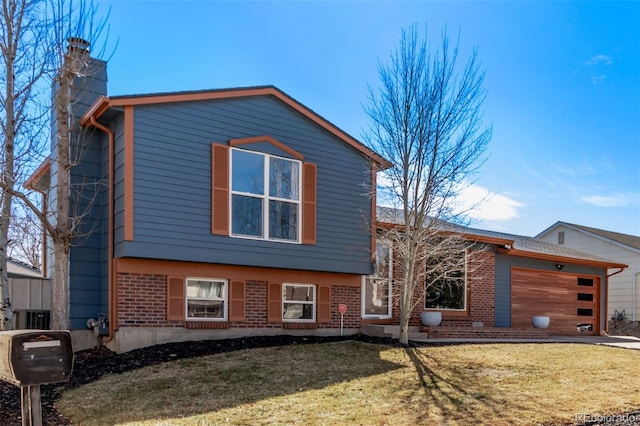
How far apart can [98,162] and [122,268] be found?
2715 mm

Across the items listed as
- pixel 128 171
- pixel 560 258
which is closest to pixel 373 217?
pixel 128 171

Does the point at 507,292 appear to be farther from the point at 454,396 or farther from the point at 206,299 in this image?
the point at 454,396

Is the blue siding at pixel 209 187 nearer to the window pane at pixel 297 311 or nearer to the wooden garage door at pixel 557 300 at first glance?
the window pane at pixel 297 311

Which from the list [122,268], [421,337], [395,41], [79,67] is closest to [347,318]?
[421,337]

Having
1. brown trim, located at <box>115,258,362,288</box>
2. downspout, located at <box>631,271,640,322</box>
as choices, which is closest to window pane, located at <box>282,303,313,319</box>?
brown trim, located at <box>115,258,362,288</box>

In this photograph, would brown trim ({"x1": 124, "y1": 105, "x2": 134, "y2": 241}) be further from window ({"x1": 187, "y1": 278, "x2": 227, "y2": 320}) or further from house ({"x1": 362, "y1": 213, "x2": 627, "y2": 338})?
house ({"x1": 362, "y1": 213, "x2": 627, "y2": 338})

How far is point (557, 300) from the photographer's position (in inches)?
719

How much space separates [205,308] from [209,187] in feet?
8.27

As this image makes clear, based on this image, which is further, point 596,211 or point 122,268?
point 596,211

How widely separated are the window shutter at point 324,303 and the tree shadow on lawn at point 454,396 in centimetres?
377

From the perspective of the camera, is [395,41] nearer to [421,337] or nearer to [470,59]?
[470,59]

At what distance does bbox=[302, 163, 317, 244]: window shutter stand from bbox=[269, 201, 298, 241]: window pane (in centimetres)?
21

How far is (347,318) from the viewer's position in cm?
1333

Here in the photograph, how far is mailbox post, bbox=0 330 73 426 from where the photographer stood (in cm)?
469
